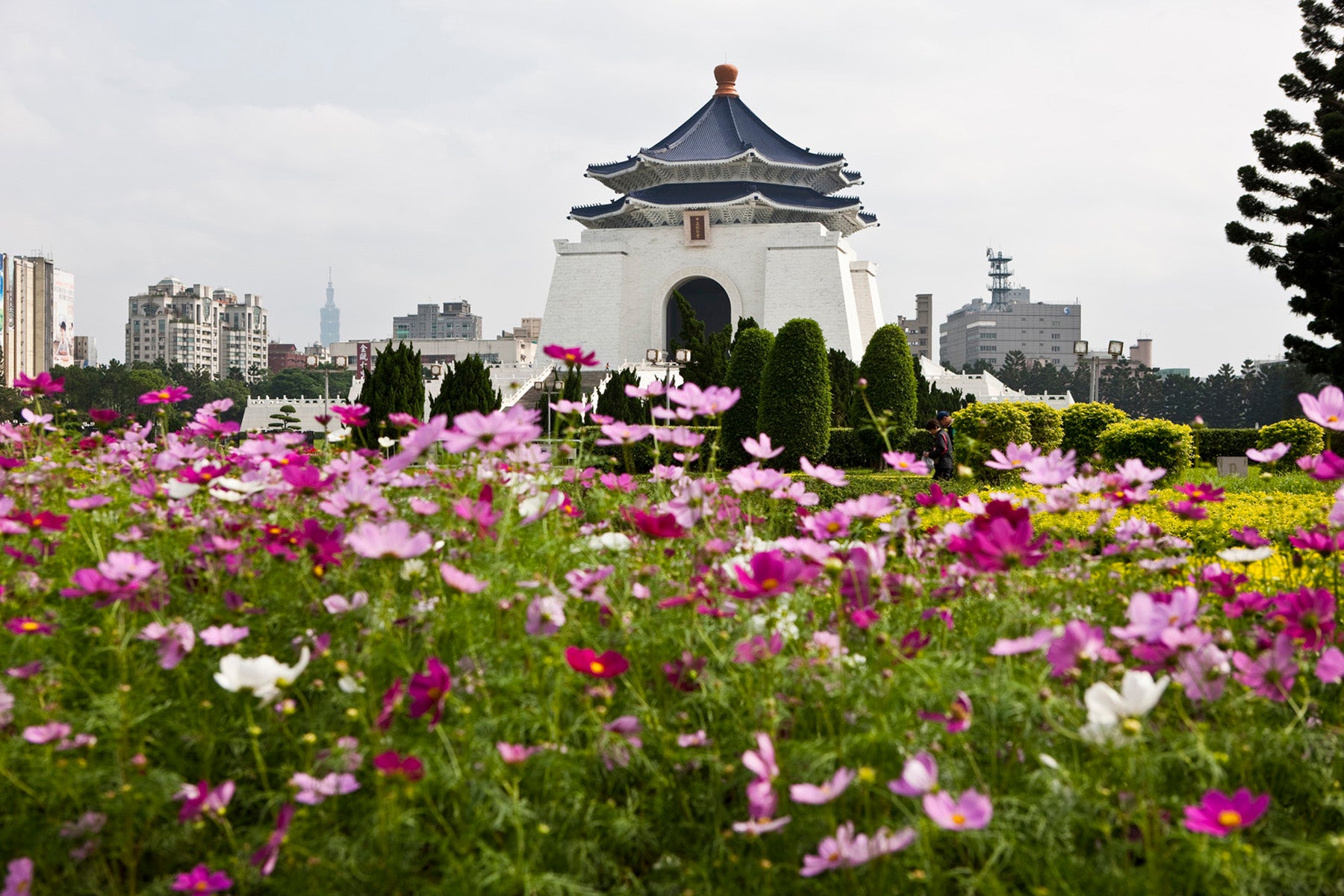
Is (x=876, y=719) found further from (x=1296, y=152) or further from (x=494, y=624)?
(x=1296, y=152)

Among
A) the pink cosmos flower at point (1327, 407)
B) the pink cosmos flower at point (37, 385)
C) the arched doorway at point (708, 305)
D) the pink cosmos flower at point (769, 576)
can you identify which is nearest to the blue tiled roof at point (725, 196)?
the arched doorway at point (708, 305)

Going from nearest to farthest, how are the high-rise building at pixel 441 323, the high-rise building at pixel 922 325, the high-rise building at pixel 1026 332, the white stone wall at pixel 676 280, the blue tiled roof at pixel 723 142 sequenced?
the white stone wall at pixel 676 280 → the blue tiled roof at pixel 723 142 → the high-rise building at pixel 922 325 → the high-rise building at pixel 1026 332 → the high-rise building at pixel 441 323

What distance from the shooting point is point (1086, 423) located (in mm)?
14102

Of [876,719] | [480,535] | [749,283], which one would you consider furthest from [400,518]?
[749,283]

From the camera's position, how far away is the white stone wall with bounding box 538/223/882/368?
3394cm

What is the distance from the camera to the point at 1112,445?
11.5m

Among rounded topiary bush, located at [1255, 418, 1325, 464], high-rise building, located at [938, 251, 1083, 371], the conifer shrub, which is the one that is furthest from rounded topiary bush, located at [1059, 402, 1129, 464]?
high-rise building, located at [938, 251, 1083, 371]

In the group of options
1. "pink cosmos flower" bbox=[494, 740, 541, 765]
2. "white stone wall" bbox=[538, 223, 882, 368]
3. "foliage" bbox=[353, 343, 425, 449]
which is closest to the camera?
"pink cosmos flower" bbox=[494, 740, 541, 765]

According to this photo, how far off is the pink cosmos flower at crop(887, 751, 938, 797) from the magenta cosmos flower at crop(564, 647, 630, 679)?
1.47 ft

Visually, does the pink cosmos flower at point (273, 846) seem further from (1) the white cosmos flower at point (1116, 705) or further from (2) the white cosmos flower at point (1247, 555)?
(2) the white cosmos flower at point (1247, 555)

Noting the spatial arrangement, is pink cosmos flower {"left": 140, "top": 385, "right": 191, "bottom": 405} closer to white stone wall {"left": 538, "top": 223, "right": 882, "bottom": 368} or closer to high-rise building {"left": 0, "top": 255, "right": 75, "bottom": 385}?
white stone wall {"left": 538, "top": 223, "right": 882, "bottom": 368}

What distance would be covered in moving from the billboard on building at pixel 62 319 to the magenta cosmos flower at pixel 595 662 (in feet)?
267

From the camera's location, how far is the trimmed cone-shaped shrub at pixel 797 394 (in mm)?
12883

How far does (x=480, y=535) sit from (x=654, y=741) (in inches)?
19.8
